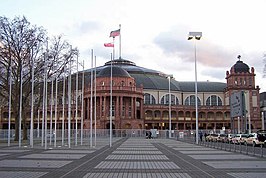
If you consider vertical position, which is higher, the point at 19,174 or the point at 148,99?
the point at 148,99

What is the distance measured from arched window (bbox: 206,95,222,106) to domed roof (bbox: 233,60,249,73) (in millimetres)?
21770

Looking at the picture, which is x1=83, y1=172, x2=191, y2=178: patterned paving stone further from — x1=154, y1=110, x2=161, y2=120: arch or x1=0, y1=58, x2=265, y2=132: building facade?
x1=154, y1=110, x2=161, y2=120: arch

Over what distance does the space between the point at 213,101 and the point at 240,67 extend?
76.1 ft

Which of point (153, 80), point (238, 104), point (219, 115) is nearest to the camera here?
point (238, 104)

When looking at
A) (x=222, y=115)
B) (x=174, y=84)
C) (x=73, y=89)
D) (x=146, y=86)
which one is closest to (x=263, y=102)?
(x=222, y=115)

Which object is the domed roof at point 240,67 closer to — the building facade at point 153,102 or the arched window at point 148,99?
the building facade at point 153,102

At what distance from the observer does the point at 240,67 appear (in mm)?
129625

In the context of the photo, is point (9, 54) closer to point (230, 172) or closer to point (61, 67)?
point (61, 67)

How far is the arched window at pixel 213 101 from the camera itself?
148000 millimetres

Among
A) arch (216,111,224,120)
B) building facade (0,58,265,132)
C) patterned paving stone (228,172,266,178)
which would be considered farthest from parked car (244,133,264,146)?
arch (216,111,224,120)

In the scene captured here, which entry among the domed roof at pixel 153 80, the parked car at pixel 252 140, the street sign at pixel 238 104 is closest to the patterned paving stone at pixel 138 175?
the parked car at pixel 252 140

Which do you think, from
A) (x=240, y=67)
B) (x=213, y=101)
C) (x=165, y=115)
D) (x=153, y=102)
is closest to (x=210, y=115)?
(x=213, y=101)

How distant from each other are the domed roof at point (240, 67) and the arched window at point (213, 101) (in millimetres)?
21770

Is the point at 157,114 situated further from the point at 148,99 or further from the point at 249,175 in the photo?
the point at 249,175
